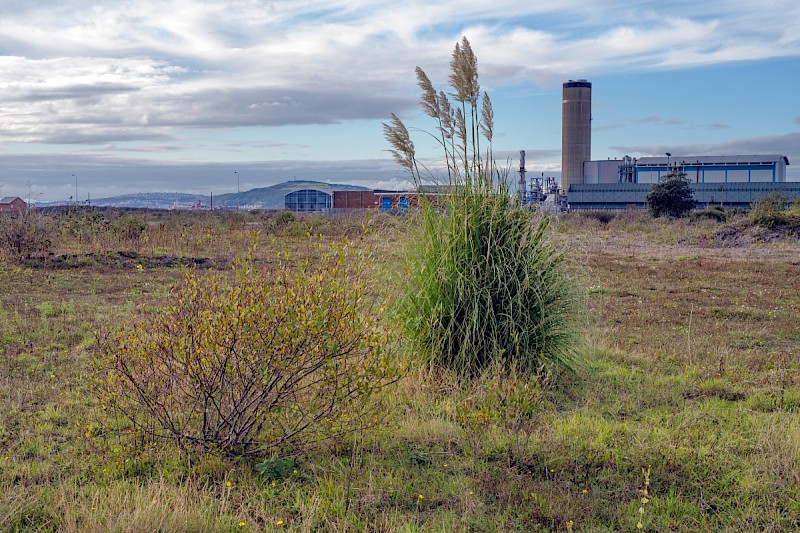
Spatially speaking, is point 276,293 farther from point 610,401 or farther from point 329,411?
point 610,401

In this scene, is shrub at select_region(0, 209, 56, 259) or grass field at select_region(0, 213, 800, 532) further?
shrub at select_region(0, 209, 56, 259)

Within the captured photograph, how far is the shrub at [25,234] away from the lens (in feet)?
57.4

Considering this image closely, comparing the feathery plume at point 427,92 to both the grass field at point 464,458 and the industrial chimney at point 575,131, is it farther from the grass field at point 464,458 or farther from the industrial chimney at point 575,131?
the industrial chimney at point 575,131

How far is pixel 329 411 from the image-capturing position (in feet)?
14.9

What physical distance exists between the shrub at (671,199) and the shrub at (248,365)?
4638 centimetres

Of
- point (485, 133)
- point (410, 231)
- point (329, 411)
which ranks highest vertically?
point (485, 133)

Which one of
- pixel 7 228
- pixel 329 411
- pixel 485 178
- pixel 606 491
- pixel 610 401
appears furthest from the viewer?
pixel 7 228

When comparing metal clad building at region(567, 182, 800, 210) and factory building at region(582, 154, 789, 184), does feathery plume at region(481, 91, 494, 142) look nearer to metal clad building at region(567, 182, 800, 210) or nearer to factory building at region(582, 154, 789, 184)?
metal clad building at region(567, 182, 800, 210)

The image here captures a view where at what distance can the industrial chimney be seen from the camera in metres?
92.9

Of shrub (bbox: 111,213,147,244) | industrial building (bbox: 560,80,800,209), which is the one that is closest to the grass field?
shrub (bbox: 111,213,147,244)

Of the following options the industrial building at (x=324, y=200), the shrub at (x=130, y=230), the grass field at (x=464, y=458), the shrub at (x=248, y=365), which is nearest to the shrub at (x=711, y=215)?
the industrial building at (x=324, y=200)

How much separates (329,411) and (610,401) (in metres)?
2.84

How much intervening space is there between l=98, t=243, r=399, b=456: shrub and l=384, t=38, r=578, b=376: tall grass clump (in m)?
1.65

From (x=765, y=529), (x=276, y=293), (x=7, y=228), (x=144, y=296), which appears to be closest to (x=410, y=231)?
(x=276, y=293)
